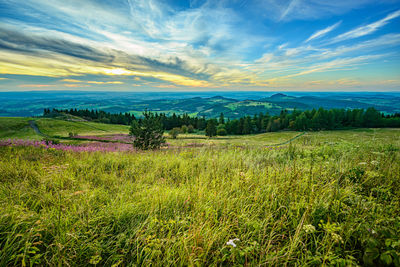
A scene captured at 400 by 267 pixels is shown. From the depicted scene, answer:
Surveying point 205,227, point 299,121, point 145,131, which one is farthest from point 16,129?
point 299,121

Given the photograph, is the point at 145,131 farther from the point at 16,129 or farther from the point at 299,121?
the point at 299,121

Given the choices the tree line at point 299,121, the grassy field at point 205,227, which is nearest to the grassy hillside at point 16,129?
the tree line at point 299,121

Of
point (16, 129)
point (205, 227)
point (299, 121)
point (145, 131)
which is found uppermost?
point (205, 227)

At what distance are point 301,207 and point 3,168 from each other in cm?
735

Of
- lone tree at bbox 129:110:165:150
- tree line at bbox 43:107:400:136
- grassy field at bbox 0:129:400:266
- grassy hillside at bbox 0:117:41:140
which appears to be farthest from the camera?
tree line at bbox 43:107:400:136

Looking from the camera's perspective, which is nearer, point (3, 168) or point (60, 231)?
point (60, 231)

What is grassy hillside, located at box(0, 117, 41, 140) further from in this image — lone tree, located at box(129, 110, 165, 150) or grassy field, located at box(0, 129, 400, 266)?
grassy field, located at box(0, 129, 400, 266)

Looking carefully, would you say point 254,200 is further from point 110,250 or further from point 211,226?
point 110,250

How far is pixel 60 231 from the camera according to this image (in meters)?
2.12

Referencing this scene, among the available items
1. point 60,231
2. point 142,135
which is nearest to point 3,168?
point 60,231

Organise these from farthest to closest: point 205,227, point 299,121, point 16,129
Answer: point 299,121 < point 16,129 < point 205,227

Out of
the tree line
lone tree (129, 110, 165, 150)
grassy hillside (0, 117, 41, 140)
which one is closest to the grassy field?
lone tree (129, 110, 165, 150)

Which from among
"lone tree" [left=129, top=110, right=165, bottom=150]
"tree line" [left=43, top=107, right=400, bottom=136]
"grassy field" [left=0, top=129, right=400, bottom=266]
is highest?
"grassy field" [left=0, top=129, right=400, bottom=266]

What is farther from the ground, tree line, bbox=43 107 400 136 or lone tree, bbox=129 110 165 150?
lone tree, bbox=129 110 165 150
